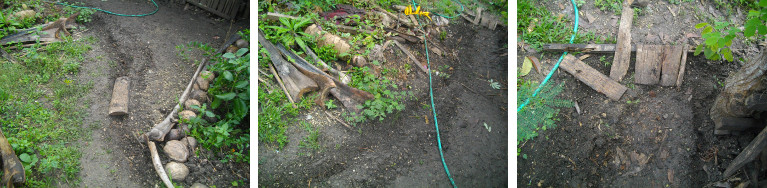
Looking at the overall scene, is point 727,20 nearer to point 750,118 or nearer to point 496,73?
point 750,118

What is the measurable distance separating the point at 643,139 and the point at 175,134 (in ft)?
10.2

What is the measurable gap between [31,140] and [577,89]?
12.0ft

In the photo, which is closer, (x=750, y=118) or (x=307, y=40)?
(x=750, y=118)

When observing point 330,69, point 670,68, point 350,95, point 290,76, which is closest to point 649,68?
point 670,68

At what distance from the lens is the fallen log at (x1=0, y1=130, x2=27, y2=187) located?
10.1ft

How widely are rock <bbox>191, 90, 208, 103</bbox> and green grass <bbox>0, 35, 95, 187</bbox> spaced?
739 millimetres

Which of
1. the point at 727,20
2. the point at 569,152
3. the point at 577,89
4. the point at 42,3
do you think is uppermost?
the point at 42,3

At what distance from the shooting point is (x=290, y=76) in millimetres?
3467

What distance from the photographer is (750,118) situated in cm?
326

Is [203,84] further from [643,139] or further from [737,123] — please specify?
[737,123]

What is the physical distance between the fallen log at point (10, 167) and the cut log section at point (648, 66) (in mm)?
3915

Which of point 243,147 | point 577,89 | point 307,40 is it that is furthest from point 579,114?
point 243,147

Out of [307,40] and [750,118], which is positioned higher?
[307,40]

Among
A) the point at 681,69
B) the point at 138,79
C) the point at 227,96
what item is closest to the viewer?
the point at 681,69
